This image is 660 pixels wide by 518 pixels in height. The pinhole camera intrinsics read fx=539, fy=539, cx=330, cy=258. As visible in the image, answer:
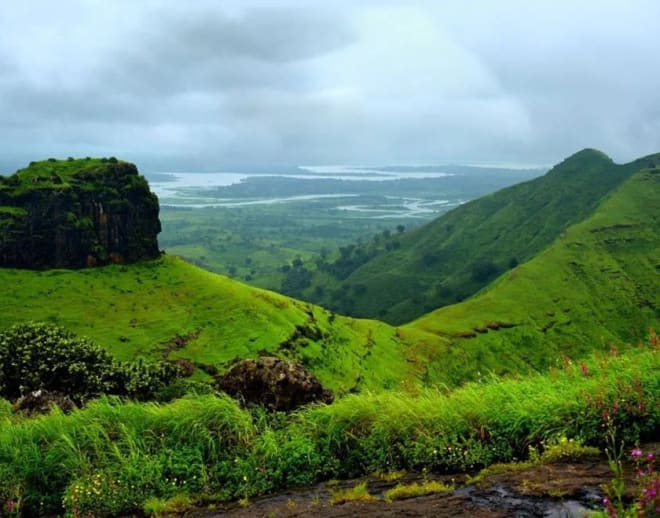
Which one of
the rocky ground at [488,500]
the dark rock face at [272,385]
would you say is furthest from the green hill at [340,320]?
the rocky ground at [488,500]

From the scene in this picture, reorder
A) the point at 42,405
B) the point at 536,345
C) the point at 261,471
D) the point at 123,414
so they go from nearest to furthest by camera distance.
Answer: the point at 261,471, the point at 123,414, the point at 42,405, the point at 536,345

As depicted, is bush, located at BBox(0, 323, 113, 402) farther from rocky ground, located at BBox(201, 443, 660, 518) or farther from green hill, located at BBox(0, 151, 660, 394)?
green hill, located at BBox(0, 151, 660, 394)

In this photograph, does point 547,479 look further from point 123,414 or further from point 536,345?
point 536,345

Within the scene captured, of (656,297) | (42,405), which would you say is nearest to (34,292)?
(42,405)

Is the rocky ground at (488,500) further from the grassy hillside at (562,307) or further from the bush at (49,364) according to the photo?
the grassy hillside at (562,307)

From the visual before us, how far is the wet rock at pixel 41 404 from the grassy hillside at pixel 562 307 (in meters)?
112

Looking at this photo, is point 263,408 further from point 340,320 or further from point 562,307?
point 562,307

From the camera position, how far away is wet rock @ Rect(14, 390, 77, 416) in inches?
590

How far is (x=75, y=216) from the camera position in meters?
122

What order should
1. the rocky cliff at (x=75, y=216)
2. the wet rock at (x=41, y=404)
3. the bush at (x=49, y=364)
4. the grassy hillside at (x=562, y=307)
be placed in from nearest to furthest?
the wet rock at (x=41, y=404) < the bush at (x=49, y=364) < the rocky cliff at (x=75, y=216) < the grassy hillside at (x=562, y=307)

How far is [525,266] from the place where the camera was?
178 metres

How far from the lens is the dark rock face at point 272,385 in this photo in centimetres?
1317

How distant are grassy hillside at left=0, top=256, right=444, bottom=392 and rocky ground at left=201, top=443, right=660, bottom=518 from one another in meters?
80.1

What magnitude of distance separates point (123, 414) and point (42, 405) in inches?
224
